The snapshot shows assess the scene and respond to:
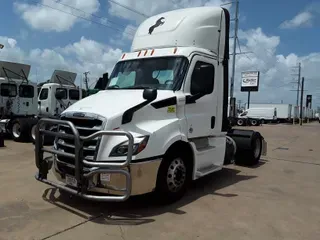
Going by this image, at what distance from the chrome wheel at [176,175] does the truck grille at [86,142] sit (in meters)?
1.36

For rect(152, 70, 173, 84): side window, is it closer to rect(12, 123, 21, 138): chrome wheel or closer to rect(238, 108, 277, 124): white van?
rect(12, 123, 21, 138): chrome wheel

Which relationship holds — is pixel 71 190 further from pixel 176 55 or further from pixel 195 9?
pixel 195 9

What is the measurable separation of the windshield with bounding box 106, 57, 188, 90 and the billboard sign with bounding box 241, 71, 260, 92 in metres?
56.0

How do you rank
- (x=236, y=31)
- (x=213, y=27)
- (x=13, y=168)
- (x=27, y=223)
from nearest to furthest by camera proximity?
(x=27, y=223)
(x=213, y=27)
(x=13, y=168)
(x=236, y=31)

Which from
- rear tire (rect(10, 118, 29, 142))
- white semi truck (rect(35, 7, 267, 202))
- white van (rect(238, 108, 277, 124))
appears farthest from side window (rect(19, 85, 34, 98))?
white van (rect(238, 108, 277, 124))

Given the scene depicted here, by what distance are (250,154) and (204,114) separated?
144 inches

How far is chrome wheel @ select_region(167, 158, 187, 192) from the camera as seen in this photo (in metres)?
5.54

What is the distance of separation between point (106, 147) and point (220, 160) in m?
3.24

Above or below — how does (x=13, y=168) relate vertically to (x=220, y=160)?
below

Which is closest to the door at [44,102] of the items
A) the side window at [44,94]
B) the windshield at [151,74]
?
the side window at [44,94]

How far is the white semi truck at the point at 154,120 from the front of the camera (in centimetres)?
478

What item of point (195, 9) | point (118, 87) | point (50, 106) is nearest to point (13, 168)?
point (118, 87)

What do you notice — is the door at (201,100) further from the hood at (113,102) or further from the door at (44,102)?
the door at (44,102)

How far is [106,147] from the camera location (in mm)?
4801
